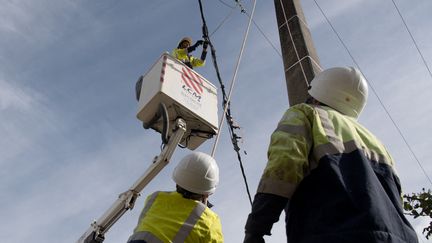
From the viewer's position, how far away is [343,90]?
2.14 meters

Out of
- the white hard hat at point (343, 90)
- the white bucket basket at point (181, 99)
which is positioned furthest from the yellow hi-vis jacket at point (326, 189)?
the white bucket basket at point (181, 99)

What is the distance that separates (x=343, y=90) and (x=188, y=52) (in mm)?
4103

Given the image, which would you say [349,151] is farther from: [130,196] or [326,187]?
[130,196]

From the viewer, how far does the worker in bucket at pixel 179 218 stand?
2.50 m

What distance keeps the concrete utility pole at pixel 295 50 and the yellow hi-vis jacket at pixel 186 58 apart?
148cm

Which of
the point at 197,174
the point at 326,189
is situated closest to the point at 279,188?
the point at 326,189

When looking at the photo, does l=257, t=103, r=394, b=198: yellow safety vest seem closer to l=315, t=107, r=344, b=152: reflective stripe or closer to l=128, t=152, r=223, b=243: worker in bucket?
l=315, t=107, r=344, b=152: reflective stripe

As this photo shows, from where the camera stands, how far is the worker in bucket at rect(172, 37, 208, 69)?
5.85 metres

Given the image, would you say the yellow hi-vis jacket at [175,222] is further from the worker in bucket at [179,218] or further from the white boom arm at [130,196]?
the white boom arm at [130,196]

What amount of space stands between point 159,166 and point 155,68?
1008mm

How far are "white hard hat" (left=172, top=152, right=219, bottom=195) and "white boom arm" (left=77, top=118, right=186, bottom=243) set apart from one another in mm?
1567

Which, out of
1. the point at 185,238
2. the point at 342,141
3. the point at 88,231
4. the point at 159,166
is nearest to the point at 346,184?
the point at 342,141

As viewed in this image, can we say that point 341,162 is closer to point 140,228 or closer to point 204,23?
point 140,228

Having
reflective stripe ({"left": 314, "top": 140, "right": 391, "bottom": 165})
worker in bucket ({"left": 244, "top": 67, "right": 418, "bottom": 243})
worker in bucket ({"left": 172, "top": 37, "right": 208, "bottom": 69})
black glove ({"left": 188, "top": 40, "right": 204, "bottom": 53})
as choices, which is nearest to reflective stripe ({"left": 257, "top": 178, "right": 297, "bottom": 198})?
worker in bucket ({"left": 244, "top": 67, "right": 418, "bottom": 243})
